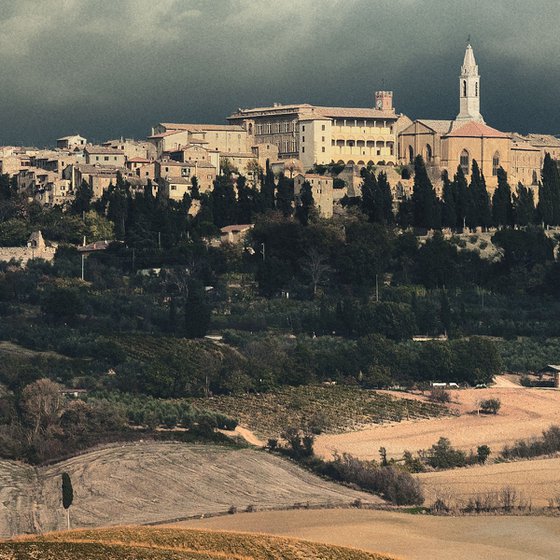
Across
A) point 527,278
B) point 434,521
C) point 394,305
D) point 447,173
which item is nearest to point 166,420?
point 434,521

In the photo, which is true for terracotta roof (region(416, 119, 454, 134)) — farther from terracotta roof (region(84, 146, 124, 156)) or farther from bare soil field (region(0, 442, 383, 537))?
bare soil field (region(0, 442, 383, 537))

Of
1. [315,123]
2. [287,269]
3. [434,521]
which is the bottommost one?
[434,521]

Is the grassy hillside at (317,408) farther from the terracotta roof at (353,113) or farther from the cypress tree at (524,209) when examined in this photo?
the terracotta roof at (353,113)

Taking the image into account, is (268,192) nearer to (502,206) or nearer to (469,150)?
(502,206)

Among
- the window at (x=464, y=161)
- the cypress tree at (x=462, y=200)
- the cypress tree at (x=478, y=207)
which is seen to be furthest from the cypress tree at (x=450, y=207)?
the window at (x=464, y=161)

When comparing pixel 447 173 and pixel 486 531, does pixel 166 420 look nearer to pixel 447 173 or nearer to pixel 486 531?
pixel 486 531
